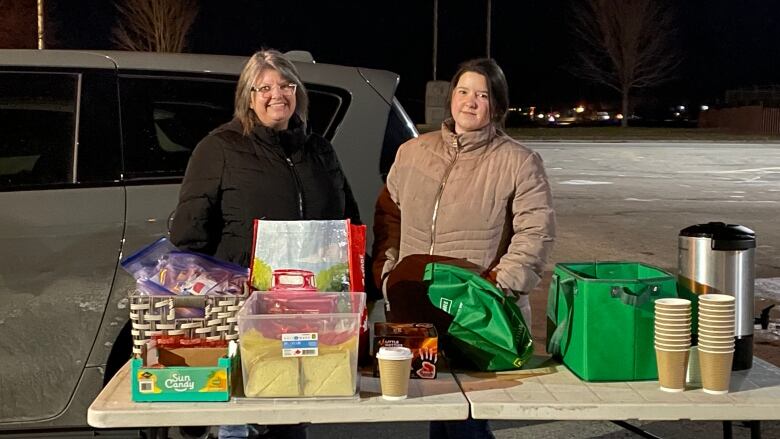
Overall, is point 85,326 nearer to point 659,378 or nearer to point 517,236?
point 517,236

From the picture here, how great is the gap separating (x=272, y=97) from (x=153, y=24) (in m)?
50.6

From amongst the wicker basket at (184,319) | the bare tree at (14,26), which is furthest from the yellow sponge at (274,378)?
the bare tree at (14,26)

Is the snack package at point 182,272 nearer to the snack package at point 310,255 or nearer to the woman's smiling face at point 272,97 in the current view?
the snack package at point 310,255

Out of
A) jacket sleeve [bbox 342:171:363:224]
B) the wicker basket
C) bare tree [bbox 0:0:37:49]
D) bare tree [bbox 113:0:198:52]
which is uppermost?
bare tree [bbox 113:0:198:52]

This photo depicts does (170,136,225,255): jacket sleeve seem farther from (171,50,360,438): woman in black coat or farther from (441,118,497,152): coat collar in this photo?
(441,118,497,152): coat collar

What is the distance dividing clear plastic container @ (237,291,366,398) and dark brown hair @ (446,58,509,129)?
112 cm

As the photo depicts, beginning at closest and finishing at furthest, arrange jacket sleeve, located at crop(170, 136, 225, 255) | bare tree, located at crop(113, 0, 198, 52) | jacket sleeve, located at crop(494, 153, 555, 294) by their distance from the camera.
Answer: jacket sleeve, located at crop(494, 153, 555, 294) → jacket sleeve, located at crop(170, 136, 225, 255) → bare tree, located at crop(113, 0, 198, 52)

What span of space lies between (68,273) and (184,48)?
55292 mm

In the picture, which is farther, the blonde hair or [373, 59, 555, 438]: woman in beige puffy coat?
the blonde hair

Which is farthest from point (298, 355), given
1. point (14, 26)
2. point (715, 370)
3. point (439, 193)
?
point (14, 26)

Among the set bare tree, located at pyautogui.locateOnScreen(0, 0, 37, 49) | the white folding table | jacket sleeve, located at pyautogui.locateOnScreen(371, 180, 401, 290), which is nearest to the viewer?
the white folding table

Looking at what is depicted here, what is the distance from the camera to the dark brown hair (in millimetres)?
3393

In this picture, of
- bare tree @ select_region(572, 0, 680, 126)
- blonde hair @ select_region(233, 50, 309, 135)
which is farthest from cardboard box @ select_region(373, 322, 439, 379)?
bare tree @ select_region(572, 0, 680, 126)

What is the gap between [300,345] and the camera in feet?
8.51
